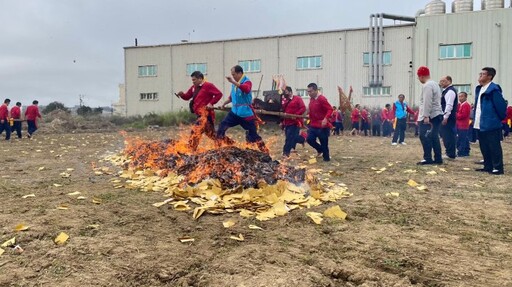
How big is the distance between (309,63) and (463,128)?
81.1ft

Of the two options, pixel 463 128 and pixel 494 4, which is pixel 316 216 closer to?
pixel 463 128

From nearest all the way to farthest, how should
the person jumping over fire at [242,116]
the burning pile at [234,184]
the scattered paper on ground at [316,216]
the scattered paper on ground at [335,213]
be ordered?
the scattered paper on ground at [316,216] < the scattered paper on ground at [335,213] < the burning pile at [234,184] < the person jumping over fire at [242,116]

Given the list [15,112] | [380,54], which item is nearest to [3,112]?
[15,112]

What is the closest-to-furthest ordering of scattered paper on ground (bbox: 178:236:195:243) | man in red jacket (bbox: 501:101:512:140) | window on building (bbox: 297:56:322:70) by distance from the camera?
scattered paper on ground (bbox: 178:236:195:243) < man in red jacket (bbox: 501:101:512:140) < window on building (bbox: 297:56:322:70)

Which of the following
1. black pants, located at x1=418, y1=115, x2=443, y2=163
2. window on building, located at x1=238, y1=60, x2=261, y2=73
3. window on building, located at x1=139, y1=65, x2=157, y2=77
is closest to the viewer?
black pants, located at x1=418, y1=115, x2=443, y2=163

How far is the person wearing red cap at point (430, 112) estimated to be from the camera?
8883 mm

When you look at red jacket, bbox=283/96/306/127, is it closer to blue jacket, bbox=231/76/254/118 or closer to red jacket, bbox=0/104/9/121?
blue jacket, bbox=231/76/254/118

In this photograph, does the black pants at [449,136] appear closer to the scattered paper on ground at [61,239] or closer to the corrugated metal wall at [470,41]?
the scattered paper on ground at [61,239]

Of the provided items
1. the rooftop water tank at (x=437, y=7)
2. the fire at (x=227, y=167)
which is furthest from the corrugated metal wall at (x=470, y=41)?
the fire at (x=227, y=167)

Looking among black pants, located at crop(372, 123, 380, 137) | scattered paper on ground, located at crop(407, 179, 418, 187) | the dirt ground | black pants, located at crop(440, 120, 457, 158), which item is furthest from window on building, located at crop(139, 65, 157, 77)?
scattered paper on ground, located at crop(407, 179, 418, 187)

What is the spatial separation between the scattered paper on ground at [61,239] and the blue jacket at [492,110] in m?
7.26

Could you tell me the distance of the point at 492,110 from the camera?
771 cm

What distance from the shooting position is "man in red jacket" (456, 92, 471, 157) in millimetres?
11438

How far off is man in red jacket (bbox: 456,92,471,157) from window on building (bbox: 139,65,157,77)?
34085mm
